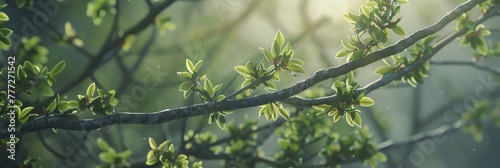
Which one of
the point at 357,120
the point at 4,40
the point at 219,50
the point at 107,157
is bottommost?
the point at 357,120

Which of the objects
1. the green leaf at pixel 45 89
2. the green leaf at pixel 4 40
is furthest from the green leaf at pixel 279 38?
the green leaf at pixel 4 40

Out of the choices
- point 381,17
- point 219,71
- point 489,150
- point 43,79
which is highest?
point 219,71

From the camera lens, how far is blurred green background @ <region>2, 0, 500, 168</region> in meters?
7.31

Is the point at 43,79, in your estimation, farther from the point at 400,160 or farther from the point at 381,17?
the point at 400,160

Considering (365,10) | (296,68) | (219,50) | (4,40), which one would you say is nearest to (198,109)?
(296,68)

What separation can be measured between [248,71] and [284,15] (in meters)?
4.77

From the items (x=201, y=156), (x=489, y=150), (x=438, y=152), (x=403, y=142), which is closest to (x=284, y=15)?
(x=403, y=142)

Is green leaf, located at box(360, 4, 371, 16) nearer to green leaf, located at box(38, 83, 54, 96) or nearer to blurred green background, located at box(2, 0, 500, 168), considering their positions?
green leaf, located at box(38, 83, 54, 96)

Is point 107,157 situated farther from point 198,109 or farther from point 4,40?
point 198,109

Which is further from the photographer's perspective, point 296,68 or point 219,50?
point 219,50

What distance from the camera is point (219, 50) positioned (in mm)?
8336

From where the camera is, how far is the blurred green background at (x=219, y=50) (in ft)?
24.0

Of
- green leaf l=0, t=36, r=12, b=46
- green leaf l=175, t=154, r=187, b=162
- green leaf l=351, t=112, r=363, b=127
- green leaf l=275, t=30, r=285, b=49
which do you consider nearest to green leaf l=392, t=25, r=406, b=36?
green leaf l=351, t=112, r=363, b=127

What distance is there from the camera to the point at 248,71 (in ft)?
12.1
